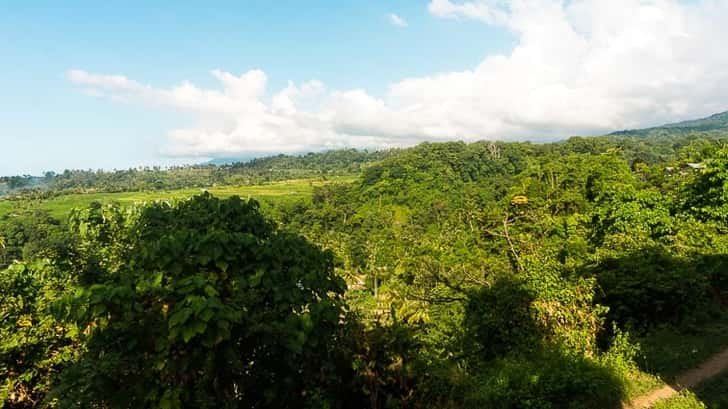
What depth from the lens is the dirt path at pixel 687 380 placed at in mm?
5496

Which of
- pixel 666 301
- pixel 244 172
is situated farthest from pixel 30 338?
pixel 244 172

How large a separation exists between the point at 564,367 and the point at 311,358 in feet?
12.6

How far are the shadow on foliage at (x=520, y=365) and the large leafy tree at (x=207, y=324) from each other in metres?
2.48

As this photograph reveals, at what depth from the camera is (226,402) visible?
331 cm

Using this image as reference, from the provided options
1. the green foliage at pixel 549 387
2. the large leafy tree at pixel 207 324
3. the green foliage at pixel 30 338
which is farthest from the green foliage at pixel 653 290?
the green foliage at pixel 30 338

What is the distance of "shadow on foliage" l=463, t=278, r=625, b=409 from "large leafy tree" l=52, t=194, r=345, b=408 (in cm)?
248

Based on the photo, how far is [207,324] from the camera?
298 centimetres

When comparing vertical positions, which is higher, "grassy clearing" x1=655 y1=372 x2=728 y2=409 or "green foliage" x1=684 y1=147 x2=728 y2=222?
"green foliage" x1=684 y1=147 x2=728 y2=222

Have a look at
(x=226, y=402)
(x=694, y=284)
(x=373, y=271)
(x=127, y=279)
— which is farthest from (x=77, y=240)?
(x=373, y=271)

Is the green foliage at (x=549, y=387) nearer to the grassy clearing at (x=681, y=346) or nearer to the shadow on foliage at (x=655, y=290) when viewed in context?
the grassy clearing at (x=681, y=346)

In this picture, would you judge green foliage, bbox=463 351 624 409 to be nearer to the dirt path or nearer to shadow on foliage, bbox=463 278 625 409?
shadow on foliage, bbox=463 278 625 409

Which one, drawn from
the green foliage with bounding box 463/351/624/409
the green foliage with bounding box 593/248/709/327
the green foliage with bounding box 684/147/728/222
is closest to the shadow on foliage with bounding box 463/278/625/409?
the green foliage with bounding box 463/351/624/409

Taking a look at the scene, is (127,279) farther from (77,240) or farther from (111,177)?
(111,177)

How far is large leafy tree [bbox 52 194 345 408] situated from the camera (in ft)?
9.87
